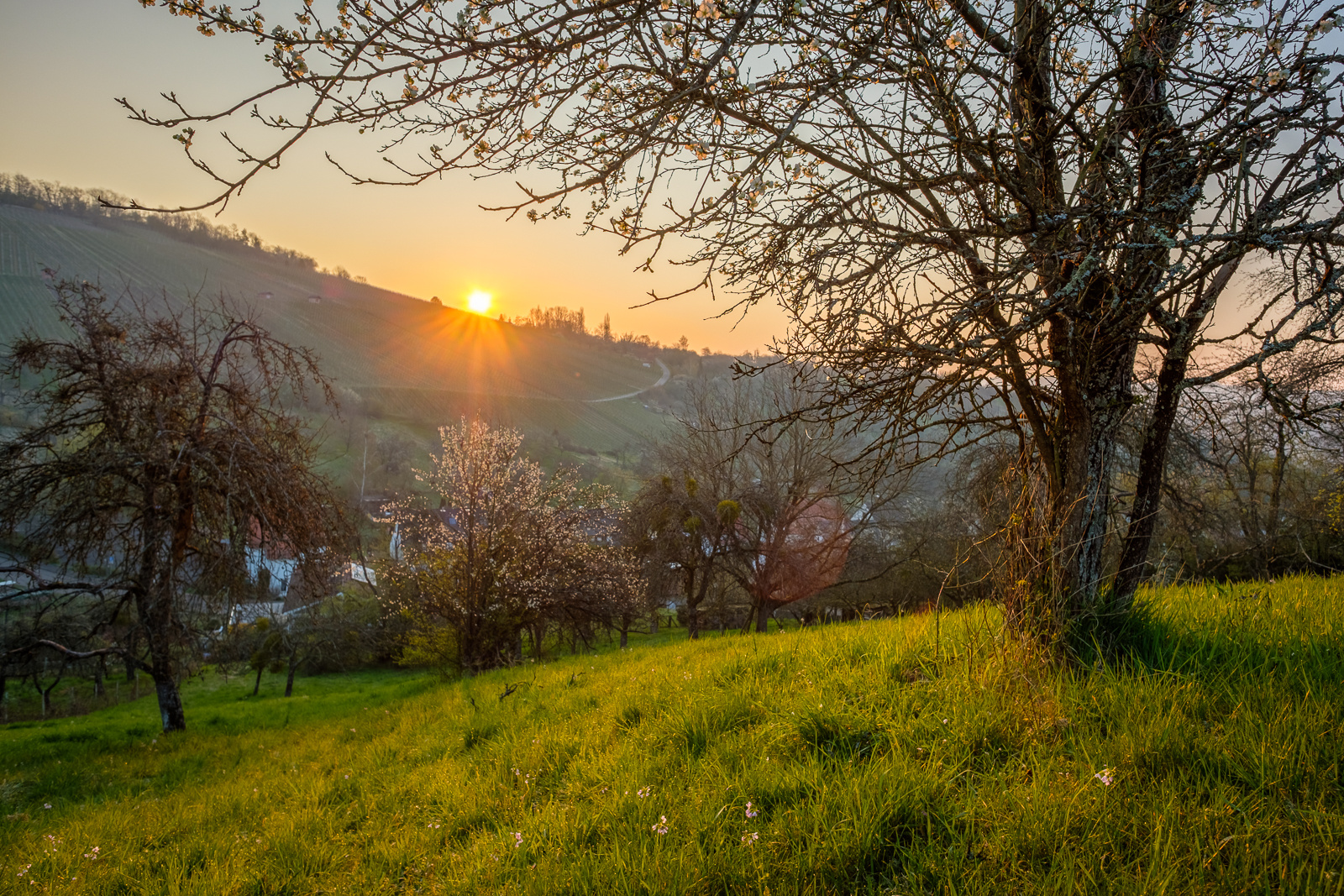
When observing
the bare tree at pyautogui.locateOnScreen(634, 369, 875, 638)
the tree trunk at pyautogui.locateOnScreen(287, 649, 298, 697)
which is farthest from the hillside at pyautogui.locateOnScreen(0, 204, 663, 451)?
the bare tree at pyautogui.locateOnScreen(634, 369, 875, 638)

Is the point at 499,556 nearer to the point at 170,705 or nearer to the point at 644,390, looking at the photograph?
the point at 170,705

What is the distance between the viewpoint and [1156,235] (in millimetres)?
2166

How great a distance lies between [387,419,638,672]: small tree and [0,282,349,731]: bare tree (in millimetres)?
7620

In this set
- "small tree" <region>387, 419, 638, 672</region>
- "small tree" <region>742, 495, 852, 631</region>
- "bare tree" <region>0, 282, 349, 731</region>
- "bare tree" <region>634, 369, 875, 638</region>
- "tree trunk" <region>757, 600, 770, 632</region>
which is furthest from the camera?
"small tree" <region>742, 495, 852, 631</region>

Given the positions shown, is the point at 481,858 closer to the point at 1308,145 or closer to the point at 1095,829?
the point at 1095,829

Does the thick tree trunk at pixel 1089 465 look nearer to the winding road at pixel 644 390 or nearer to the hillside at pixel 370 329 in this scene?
the hillside at pixel 370 329

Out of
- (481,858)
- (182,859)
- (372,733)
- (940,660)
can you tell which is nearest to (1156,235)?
(940,660)

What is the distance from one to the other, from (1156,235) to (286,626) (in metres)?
39.8

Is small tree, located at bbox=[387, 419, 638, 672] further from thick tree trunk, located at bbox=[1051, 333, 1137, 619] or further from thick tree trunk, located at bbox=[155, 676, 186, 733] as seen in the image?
thick tree trunk, located at bbox=[1051, 333, 1137, 619]

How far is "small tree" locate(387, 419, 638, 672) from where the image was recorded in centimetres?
1792

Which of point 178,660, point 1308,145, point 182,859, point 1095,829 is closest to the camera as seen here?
point 1095,829

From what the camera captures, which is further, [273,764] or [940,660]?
[273,764]

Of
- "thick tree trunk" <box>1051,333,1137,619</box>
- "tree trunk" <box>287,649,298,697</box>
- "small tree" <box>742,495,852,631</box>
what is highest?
"thick tree trunk" <box>1051,333,1137,619</box>

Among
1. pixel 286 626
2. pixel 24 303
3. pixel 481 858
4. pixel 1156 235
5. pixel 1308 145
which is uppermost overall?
pixel 24 303
